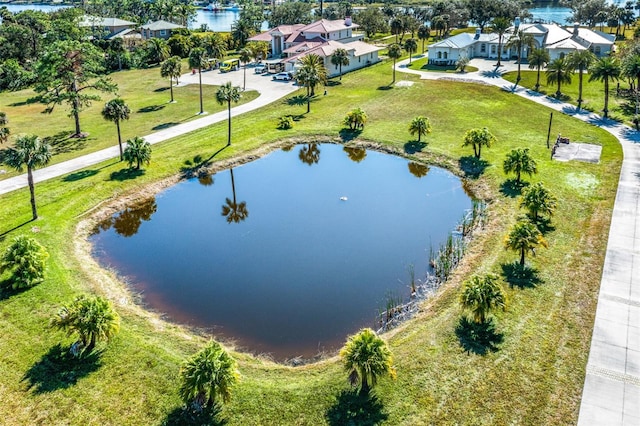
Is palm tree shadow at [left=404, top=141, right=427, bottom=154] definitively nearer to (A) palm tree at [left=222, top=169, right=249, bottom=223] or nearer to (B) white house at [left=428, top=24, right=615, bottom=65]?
(A) palm tree at [left=222, top=169, right=249, bottom=223]

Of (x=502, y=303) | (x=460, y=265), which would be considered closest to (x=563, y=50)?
(x=460, y=265)

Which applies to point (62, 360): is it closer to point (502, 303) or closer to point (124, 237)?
point (124, 237)

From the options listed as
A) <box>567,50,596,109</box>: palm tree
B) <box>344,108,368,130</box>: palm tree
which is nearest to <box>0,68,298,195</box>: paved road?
<box>344,108,368,130</box>: palm tree

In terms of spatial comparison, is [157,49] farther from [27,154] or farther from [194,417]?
[194,417]

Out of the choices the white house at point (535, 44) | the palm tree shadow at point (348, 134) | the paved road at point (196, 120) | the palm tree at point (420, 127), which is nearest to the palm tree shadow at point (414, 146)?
the palm tree at point (420, 127)

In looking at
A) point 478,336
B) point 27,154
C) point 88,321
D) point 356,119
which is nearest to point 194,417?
point 88,321

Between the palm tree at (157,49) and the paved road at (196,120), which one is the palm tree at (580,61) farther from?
the palm tree at (157,49)
